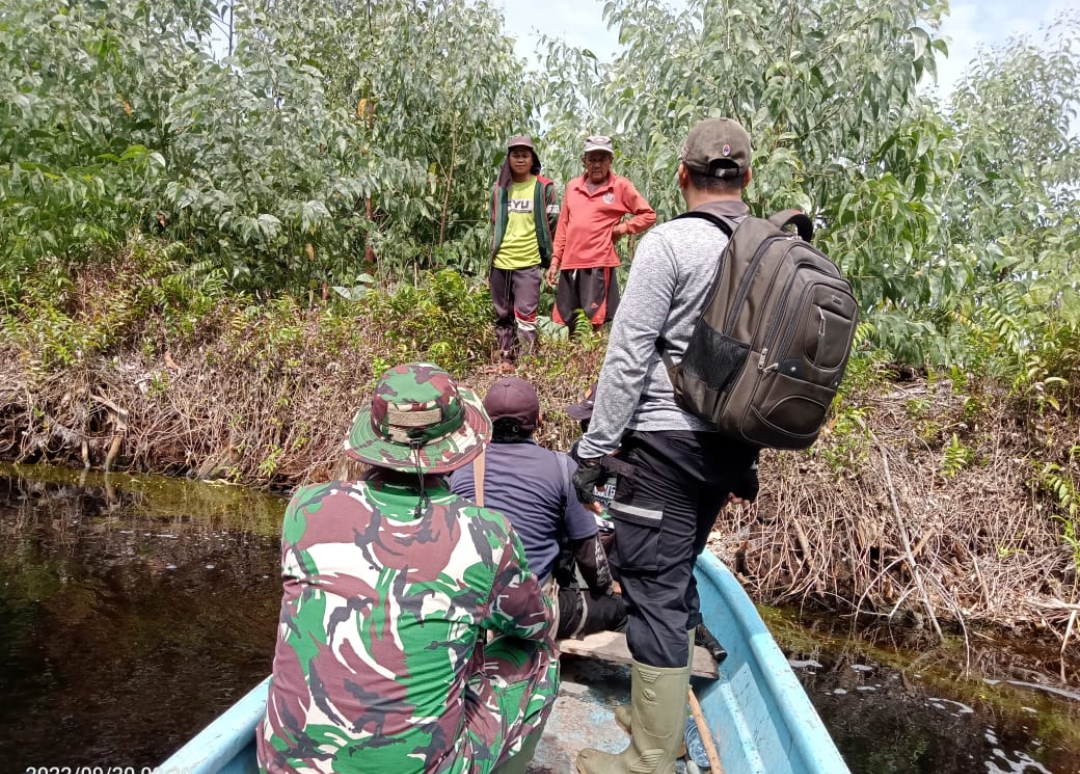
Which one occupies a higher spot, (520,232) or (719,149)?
(719,149)

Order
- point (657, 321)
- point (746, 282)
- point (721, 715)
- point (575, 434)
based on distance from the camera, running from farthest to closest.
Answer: point (575, 434) → point (721, 715) → point (657, 321) → point (746, 282)

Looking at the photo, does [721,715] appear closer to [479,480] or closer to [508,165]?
[479,480]

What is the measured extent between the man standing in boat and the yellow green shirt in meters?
4.42

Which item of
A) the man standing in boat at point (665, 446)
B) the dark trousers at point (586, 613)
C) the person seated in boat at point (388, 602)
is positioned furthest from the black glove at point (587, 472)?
the dark trousers at point (586, 613)

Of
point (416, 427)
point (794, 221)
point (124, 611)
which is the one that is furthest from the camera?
point (124, 611)

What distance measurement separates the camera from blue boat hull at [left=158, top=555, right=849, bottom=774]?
2.12 meters

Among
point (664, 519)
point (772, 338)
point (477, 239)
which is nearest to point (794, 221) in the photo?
point (772, 338)

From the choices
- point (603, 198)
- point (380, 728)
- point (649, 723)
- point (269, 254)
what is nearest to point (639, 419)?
point (649, 723)

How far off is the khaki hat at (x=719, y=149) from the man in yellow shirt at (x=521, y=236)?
14.4 feet

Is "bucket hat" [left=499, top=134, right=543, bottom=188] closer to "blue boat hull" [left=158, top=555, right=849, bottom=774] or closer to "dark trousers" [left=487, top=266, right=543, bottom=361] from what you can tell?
"dark trousers" [left=487, top=266, right=543, bottom=361]

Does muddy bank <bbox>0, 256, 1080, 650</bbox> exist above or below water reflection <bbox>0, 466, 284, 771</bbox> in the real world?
above

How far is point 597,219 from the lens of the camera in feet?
21.0

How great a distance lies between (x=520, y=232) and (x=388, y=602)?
207 inches

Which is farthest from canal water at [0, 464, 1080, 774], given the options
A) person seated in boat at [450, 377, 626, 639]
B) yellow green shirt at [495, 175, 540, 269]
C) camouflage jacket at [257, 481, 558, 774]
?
yellow green shirt at [495, 175, 540, 269]
